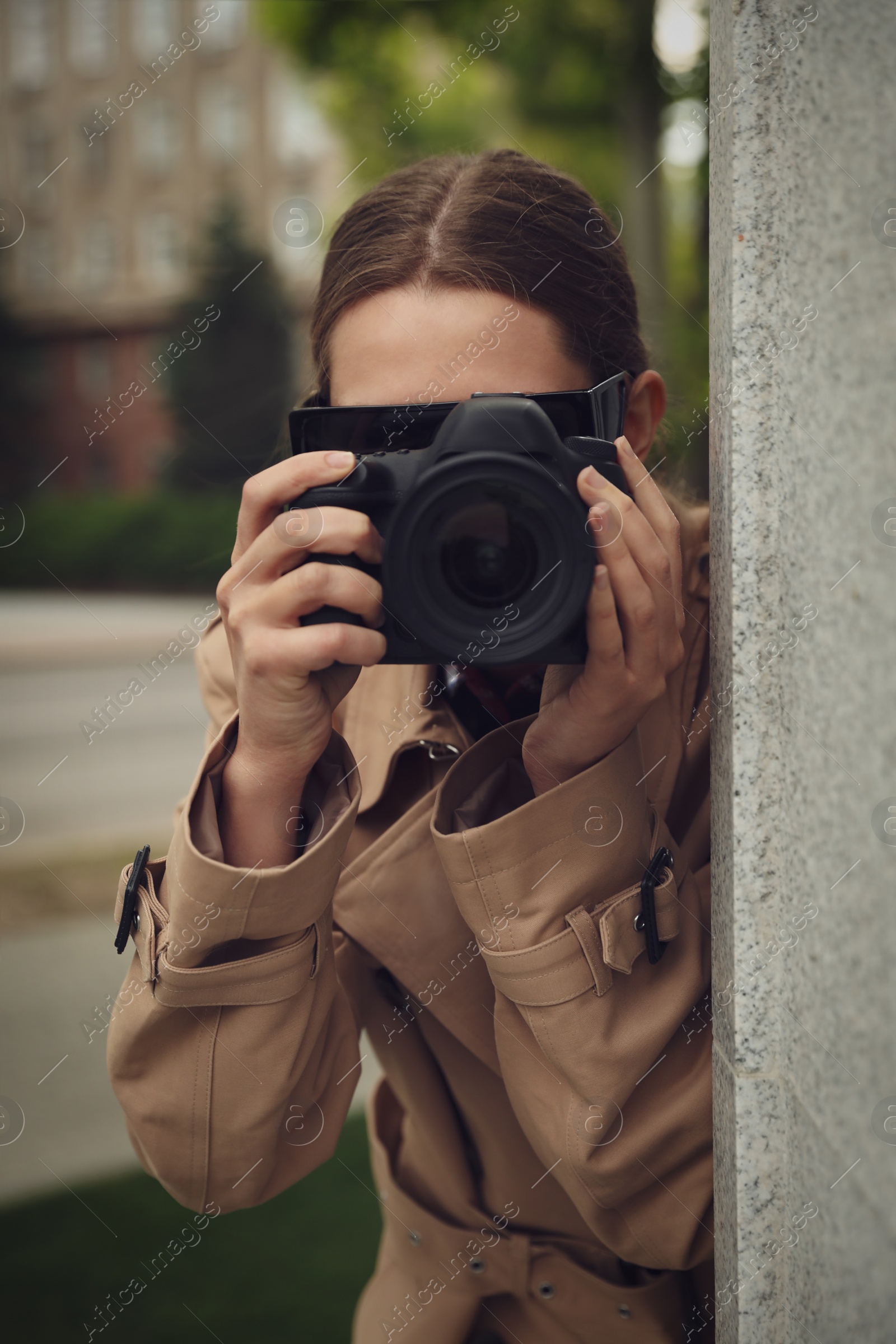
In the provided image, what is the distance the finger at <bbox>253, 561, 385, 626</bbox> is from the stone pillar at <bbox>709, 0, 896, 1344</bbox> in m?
0.34

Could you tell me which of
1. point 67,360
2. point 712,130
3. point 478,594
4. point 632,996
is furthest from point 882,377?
point 67,360

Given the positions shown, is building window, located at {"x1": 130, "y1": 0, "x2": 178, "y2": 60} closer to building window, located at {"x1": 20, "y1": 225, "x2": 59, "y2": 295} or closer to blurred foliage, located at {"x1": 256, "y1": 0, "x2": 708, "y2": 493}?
building window, located at {"x1": 20, "y1": 225, "x2": 59, "y2": 295}

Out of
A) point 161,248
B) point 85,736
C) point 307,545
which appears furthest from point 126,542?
point 307,545

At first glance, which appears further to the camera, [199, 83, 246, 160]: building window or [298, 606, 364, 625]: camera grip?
[199, 83, 246, 160]: building window

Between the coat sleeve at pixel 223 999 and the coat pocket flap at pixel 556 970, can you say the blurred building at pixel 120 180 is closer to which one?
the coat sleeve at pixel 223 999

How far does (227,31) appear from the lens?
2036 cm

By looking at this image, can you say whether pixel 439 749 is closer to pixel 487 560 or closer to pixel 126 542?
pixel 487 560

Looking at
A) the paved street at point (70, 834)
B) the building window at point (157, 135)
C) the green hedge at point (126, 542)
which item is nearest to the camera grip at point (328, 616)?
the paved street at point (70, 834)

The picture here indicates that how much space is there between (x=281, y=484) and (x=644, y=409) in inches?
19.9

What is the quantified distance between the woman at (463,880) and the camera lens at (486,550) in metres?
0.07

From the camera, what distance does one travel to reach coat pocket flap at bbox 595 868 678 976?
101cm

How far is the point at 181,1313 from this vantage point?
2199 mm

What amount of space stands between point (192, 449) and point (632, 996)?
1941 centimetres

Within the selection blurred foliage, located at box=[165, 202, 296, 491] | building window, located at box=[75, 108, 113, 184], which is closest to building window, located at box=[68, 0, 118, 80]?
building window, located at box=[75, 108, 113, 184]
